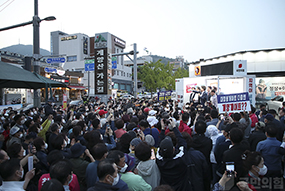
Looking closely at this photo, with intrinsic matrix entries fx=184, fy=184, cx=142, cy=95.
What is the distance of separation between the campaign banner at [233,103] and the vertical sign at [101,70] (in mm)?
12953

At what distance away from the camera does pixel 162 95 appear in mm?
13352

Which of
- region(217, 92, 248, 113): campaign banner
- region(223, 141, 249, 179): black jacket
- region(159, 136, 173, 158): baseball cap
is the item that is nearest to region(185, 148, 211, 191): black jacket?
region(223, 141, 249, 179): black jacket

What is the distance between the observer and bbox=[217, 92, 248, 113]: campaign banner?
23.0ft

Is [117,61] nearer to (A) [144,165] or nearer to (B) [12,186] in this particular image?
(A) [144,165]

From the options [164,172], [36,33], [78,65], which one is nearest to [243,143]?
[164,172]

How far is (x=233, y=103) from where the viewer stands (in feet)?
23.4

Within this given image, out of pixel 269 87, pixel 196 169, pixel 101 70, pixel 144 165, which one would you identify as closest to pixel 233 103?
pixel 196 169

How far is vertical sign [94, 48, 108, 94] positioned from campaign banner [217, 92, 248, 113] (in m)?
13.0

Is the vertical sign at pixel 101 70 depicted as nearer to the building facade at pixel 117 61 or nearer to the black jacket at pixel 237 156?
the black jacket at pixel 237 156

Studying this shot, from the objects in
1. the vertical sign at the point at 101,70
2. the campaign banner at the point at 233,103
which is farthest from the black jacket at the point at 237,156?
the vertical sign at the point at 101,70

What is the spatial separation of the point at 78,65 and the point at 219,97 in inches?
2142

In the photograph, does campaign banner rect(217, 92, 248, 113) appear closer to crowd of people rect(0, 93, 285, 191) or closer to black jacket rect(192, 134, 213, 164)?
crowd of people rect(0, 93, 285, 191)

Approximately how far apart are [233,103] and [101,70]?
45.4ft

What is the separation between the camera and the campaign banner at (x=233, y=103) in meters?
7.00
